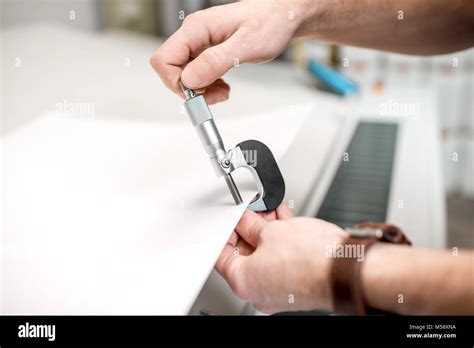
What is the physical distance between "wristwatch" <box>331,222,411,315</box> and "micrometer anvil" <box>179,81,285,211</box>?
15 cm

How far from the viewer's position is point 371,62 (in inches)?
61.5

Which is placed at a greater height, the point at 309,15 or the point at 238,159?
the point at 309,15

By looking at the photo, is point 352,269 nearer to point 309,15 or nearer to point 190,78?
point 190,78

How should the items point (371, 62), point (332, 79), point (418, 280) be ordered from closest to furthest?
1. point (418, 280)
2. point (332, 79)
3. point (371, 62)

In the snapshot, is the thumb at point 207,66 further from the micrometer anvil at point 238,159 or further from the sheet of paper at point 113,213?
the sheet of paper at point 113,213

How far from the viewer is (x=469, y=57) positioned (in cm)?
163

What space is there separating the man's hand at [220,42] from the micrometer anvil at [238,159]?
0.03 m

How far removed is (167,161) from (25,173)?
212 mm

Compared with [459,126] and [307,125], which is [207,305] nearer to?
[307,125]

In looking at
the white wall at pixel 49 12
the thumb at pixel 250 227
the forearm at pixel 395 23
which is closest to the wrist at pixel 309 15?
the forearm at pixel 395 23

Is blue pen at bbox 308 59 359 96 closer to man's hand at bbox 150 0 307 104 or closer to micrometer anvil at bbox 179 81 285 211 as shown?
man's hand at bbox 150 0 307 104

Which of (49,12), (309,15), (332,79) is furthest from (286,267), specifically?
(49,12)

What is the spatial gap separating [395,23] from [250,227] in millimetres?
448

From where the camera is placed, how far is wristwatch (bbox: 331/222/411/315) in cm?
58
